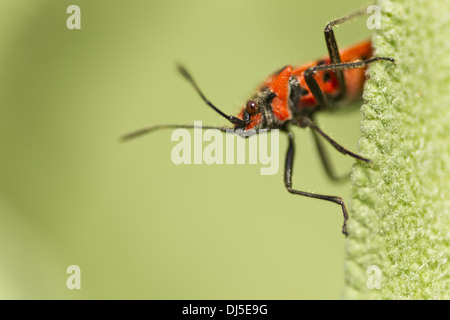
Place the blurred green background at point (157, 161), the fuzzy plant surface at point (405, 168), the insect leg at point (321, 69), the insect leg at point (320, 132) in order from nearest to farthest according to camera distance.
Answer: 1. the fuzzy plant surface at point (405, 168)
2. the insect leg at point (320, 132)
3. the insect leg at point (321, 69)
4. the blurred green background at point (157, 161)

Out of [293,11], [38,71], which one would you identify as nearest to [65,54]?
[38,71]

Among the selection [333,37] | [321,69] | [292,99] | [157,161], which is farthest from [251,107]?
[157,161]

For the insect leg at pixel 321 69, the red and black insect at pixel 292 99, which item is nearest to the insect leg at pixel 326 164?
the red and black insect at pixel 292 99

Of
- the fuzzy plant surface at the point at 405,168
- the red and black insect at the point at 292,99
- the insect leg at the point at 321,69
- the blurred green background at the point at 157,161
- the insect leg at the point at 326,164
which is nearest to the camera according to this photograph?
the fuzzy plant surface at the point at 405,168

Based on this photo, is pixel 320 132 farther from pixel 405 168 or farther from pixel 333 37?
pixel 405 168

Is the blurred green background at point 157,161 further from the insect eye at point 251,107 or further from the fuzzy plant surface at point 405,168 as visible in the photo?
the fuzzy plant surface at point 405,168

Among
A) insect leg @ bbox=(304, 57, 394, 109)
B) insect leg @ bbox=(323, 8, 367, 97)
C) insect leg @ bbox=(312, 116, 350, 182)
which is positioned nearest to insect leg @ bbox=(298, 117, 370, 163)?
insect leg @ bbox=(304, 57, 394, 109)

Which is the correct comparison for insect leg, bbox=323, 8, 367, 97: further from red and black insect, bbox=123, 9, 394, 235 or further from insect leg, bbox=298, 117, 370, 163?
insect leg, bbox=298, 117, 370, 163
